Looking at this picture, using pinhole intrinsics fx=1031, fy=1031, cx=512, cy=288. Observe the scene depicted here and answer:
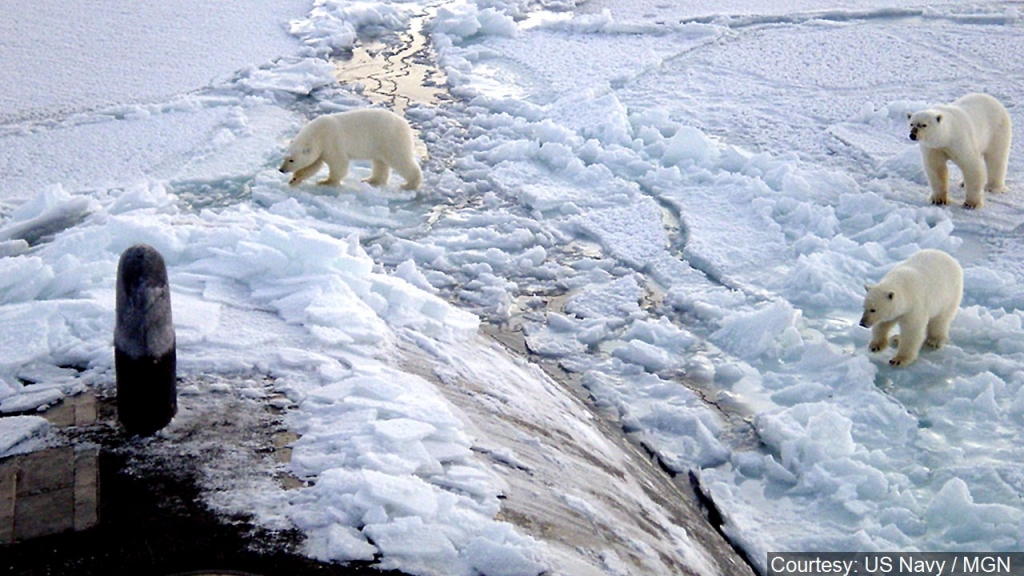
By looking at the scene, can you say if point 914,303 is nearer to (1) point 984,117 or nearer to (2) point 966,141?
(2) point 966,141

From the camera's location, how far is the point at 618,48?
34.3 feet

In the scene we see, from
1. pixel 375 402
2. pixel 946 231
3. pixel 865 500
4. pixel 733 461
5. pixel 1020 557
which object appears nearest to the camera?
pixel 375 402

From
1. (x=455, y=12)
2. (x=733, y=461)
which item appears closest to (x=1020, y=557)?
(x=733, y=461)

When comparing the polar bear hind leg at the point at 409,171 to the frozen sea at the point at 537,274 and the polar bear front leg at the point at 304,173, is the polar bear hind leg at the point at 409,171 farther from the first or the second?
the polar bear front leg at the point at 304,173

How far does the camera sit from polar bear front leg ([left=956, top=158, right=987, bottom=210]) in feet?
22.2

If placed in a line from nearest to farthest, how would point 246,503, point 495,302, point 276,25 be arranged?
point 246,503
point 495,302
point 276,25

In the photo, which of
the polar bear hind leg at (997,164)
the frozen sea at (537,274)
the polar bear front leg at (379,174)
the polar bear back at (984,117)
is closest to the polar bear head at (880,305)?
the frozen sea at (537,274)

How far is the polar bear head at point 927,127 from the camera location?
6562 millimetres

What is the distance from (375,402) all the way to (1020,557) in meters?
2.50

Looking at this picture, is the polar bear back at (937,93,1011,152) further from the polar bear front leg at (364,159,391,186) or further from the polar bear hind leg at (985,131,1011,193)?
the polar bear front leg at (364,159,391,186)

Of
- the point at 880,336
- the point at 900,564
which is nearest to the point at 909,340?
the point at 880,336

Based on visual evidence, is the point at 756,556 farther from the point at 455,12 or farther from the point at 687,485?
the point at 455,12

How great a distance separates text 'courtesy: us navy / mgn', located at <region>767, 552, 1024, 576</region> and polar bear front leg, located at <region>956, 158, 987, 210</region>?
356cm

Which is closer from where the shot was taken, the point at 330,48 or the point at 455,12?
the point at 330,48
